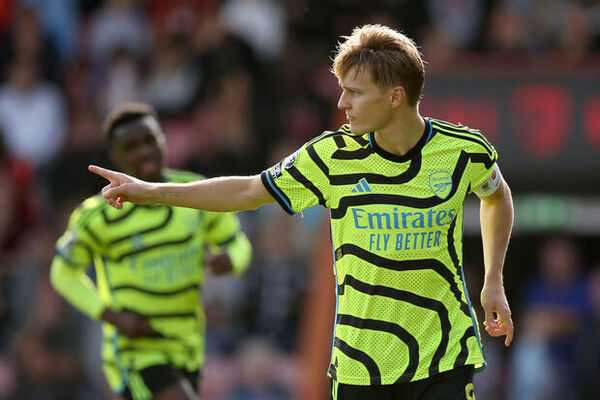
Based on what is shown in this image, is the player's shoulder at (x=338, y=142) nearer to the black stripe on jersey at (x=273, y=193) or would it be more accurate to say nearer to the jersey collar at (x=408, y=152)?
the jersey collar at (x=408, y=152)

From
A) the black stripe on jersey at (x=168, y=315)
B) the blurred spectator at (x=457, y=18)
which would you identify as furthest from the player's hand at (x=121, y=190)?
the blurred spectator at (x=457, y=18)

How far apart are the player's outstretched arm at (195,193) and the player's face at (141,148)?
2091 mm

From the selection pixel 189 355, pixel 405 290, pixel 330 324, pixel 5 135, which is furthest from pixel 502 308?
pixel 5 135

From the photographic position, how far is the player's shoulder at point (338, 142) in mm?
5391

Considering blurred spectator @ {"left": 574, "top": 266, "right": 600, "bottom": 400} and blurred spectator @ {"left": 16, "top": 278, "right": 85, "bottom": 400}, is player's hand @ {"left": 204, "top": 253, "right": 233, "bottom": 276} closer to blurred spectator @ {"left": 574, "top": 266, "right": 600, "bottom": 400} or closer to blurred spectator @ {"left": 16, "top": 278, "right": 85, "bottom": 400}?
blurred spectator @ {"left": 16, "top": 278, "right": 85, "bottom": 400}

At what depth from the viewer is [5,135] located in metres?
13.0

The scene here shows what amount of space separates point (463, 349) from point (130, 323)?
2.47 meters

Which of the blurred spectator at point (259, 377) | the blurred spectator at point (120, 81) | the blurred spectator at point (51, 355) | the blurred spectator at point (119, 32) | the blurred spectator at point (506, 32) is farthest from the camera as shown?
the blurred spectator at point (119, 32)

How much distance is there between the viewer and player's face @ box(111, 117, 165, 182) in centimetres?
739

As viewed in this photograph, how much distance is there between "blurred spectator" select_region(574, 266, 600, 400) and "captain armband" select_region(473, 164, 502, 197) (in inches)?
235

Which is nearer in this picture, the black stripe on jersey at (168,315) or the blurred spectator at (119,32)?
the black stripe on jersey at (168,315)

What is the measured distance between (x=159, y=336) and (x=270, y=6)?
6937 millimetres

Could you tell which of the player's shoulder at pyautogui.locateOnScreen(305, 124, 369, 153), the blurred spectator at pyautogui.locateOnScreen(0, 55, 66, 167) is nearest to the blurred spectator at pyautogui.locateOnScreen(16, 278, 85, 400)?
the blurred spectator at pyautogui.locateOnScreen(0, 55, 66, 167)

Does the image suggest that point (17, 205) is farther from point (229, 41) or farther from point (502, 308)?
point (502, 308)
